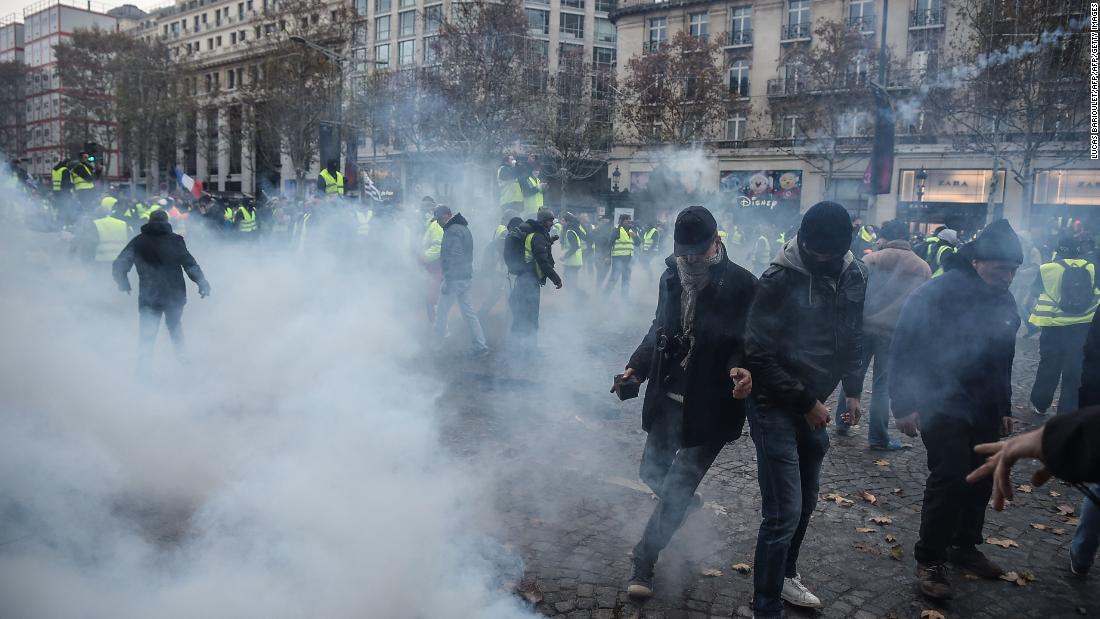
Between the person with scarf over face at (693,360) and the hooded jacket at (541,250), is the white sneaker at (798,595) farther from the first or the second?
the hooded jacket at (541,250)

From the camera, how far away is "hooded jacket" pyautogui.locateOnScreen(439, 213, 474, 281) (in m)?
8.48

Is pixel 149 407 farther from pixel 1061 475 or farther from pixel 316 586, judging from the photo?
pixel 1061 475

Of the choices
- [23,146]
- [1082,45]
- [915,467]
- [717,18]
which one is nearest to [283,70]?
[23,146]

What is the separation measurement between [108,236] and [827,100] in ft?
79.7

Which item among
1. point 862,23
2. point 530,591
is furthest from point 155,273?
point 862,23

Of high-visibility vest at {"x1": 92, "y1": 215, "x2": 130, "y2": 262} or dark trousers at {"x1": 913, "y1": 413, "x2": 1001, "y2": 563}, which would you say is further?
high-visibility vest at {"x1": 92, "y1": 215, "x2": 130, "y2": 262}

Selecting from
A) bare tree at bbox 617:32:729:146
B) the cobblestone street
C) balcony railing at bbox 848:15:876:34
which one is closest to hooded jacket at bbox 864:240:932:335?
the cobblestone street

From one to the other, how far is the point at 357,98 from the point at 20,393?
20.0 meters

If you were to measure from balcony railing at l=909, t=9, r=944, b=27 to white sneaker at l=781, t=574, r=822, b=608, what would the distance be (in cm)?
2739

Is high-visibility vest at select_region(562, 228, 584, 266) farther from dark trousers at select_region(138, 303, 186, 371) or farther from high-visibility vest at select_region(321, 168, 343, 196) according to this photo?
dark trousers at select_region(138, 303, 186, 371)

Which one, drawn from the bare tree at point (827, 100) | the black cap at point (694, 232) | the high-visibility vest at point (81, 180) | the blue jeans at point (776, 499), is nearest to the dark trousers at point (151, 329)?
the black cap at point (694, 232)

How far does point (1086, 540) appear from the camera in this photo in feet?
11.4

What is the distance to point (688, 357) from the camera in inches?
122

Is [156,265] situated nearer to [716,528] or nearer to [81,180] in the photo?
[716,528]
